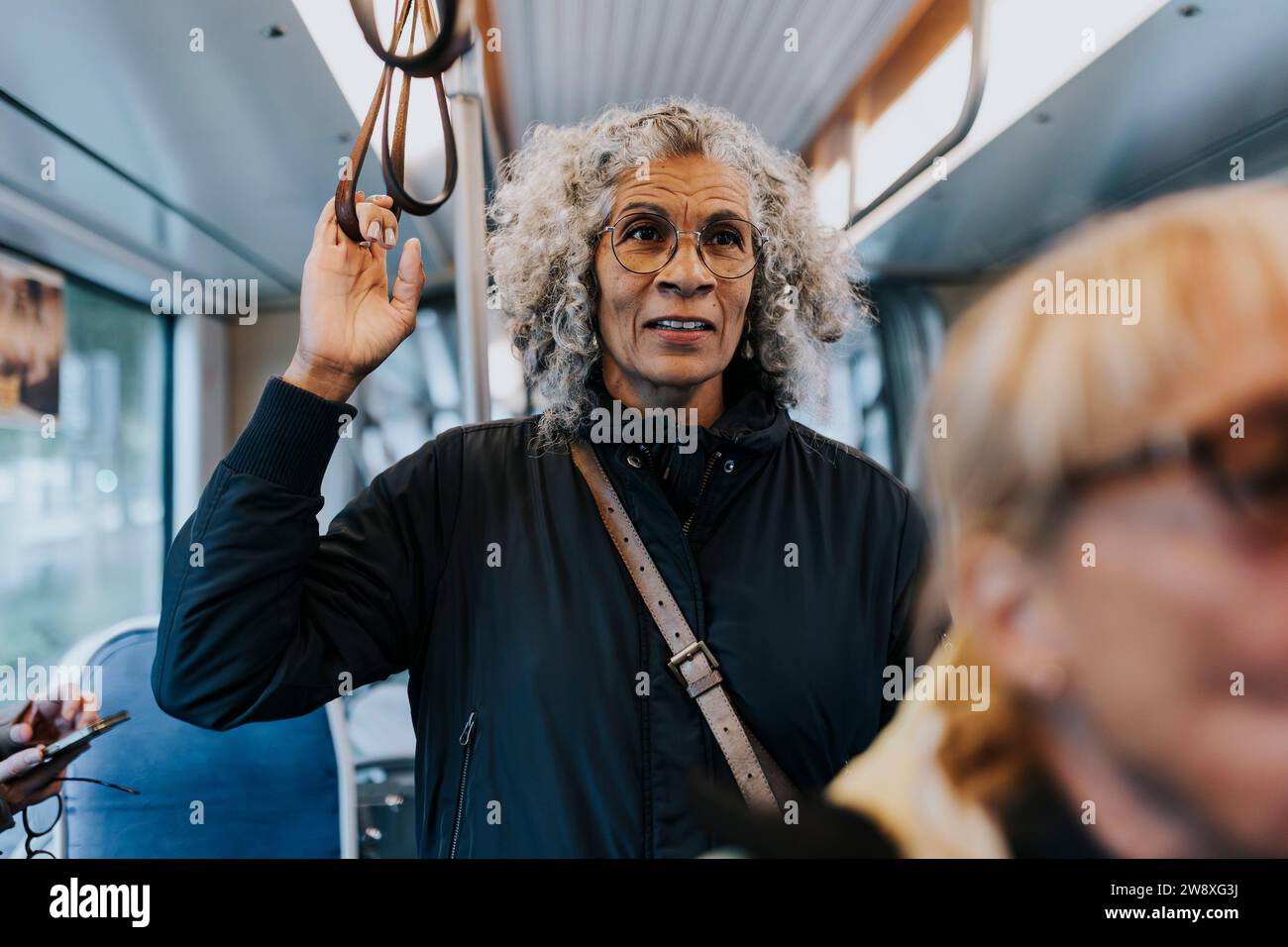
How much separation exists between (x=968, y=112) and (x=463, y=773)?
113cm

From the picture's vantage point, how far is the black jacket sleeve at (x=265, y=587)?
2.81ft

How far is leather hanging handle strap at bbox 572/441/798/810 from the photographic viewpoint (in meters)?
0.93

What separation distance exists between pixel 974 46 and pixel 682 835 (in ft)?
3.62

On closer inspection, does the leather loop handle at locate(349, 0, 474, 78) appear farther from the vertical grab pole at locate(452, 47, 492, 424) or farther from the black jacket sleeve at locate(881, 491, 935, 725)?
the black jacket sleeve at locate(881, 491, 935, 725)

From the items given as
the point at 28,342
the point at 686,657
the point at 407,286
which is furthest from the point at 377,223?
the point at 28,342

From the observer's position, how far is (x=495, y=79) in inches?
50.9

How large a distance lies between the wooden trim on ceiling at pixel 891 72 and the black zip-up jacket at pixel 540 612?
51 cm

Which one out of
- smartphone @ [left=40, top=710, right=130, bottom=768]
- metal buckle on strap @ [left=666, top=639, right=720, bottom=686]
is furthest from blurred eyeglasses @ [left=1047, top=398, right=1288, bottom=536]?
smartphone @ [left=40, top=710, right=130, bottom=768]

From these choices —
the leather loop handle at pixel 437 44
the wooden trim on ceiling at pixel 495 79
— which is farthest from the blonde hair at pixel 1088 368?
the wooden trim on ceiling at pixel 495 79

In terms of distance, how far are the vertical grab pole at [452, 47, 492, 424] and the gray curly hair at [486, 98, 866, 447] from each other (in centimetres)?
13

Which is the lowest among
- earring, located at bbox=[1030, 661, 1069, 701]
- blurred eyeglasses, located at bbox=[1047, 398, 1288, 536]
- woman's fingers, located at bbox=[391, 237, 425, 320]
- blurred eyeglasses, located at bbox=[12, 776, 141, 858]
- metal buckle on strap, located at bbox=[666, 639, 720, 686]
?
blurred eyeglasses, located at bbox=[12, 776, 141, 858]

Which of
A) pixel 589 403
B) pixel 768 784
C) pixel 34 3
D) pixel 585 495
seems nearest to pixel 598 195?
pixel 589 403

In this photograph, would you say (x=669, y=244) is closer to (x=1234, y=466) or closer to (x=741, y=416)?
(x=741, y=416)
